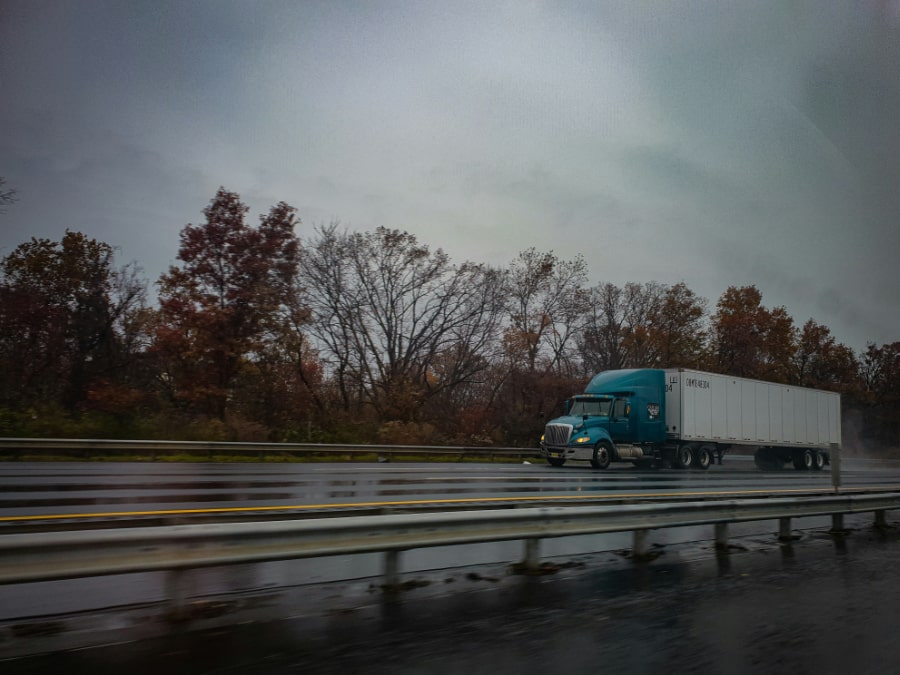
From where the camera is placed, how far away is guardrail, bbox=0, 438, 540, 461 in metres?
20.3

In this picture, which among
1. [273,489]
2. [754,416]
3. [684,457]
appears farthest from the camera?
[754,416]

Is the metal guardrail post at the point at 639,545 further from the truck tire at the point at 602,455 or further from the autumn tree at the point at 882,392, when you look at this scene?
the autumn tree at the point at 882,392

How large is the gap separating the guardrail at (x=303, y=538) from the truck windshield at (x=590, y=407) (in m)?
19.5

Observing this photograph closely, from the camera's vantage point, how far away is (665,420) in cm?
2973

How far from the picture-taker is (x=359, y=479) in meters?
18.0

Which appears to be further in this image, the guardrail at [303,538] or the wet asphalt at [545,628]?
the guardrail at [303,538]

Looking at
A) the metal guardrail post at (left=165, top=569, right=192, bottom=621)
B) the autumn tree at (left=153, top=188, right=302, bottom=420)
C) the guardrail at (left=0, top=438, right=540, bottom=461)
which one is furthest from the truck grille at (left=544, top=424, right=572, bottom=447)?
the metal guardrail post at (left=165, top=569, right=192, bottom=621)

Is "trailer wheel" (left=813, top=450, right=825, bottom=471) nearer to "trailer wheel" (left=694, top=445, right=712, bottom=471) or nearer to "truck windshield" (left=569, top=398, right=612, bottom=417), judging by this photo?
"trailer wheel" (left=694, top=445, right=712, bottom=471)

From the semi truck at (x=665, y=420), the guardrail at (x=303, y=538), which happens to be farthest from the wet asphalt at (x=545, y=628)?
the semi truck at (x=665, y=420)

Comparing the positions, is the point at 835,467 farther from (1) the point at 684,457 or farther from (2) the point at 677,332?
(2) the point at 677,332

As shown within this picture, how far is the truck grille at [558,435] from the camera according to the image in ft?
90.1

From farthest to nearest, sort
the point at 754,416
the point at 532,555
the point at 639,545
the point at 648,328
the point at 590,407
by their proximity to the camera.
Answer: the point at 648,328 < the point at 754,416 < the point at 590,407 < the point at 639,545 < the point at 532,555

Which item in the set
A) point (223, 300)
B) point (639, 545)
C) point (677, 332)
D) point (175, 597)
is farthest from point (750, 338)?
point (175, 597)

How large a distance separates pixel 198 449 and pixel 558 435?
1285 centimetres
